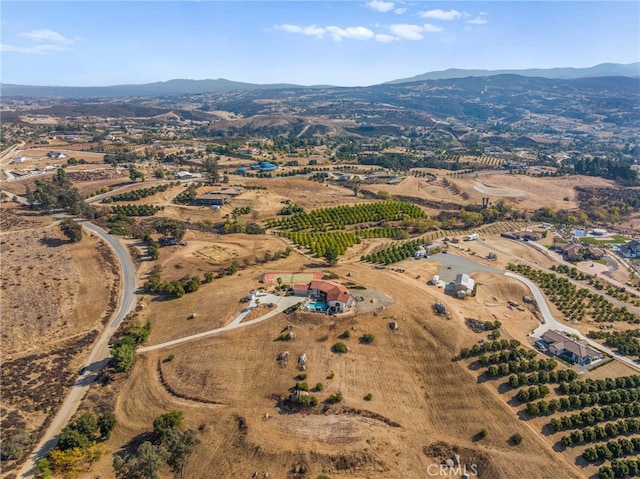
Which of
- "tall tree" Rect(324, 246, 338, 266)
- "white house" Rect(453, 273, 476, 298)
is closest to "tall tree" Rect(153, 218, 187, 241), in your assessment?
"tall tree" Rect(324, 246, 338, 266)

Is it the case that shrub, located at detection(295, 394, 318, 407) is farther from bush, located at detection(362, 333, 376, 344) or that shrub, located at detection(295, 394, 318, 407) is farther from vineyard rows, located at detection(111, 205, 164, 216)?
vineyard rows, located at detection(111, 205, 164, 216)

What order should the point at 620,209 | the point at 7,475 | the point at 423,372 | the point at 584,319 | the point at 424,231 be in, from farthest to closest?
the point at 620,209 → the point at 424,231 → the point at 584,319 → the point at 423,372 → the point at 7,475

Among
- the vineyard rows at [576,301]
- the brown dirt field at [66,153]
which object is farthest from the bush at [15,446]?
the brown dirt field at [66,153]

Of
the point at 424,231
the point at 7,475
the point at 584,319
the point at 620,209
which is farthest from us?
the point at 620,209

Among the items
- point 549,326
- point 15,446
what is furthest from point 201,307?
point 549,326

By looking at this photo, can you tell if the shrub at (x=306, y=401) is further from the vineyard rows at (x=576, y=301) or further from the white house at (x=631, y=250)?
the white house at (x=631, y=250)

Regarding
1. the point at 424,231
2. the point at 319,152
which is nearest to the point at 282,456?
the point at 424,231

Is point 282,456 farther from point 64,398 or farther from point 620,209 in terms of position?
point 620,209
